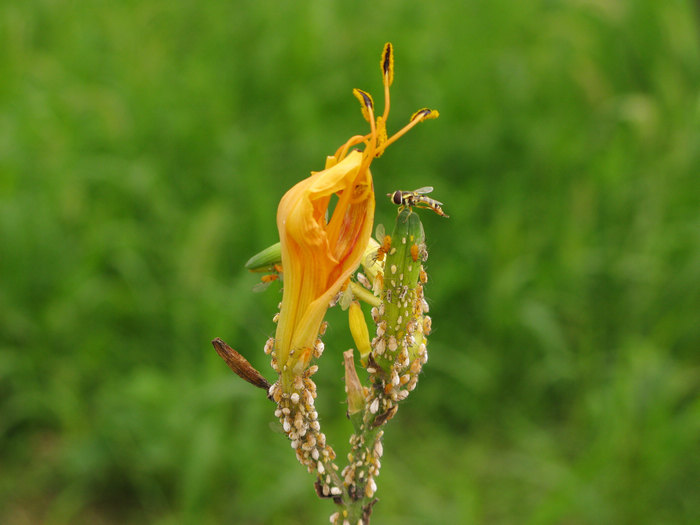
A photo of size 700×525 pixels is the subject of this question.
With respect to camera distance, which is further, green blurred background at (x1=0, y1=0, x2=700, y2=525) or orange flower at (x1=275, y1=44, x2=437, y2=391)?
green blurred background at (x1=0, y1=0, x2=700, y2=525)

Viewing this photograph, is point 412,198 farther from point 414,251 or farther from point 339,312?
point 339,312

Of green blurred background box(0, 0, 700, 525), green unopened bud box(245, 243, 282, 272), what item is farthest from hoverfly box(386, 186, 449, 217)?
green blurred background box(0, 0, 700, 525)

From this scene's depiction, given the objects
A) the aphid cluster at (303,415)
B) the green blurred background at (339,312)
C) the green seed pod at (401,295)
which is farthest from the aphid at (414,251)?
the green blurred background at (339,312)

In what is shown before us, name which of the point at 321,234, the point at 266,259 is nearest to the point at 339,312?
the point at 266,259

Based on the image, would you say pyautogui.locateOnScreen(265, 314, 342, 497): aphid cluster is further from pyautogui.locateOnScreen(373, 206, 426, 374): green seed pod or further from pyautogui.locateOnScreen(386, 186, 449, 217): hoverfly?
pyautogui.locateOnScreen(386, 186, 449, 217): hoverfly

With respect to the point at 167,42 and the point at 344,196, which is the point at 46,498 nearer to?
the point at 344,196
